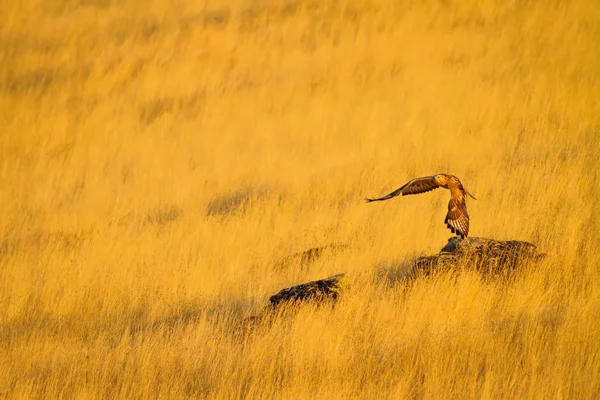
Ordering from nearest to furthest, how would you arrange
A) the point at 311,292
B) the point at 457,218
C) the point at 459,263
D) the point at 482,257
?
the point at 457,218 < the point at 311,292 < the point at 459,263 < the point at 482,257

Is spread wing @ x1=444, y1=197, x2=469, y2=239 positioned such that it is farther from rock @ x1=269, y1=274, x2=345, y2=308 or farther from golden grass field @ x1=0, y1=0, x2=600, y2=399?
rock @ x1=269, y1=274, x2=345, y2=308

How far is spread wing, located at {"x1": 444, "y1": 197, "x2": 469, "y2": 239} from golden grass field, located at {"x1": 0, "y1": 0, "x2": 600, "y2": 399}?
1.02 meters

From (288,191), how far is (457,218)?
6597 mm

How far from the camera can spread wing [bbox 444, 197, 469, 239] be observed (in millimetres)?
6343

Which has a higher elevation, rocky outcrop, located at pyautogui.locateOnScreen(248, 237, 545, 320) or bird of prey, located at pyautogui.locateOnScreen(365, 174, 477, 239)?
bird of prey, located at pyautogui.locateOnScreen(365, 174, 477, 239)

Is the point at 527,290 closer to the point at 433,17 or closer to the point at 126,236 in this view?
the point at 126,236

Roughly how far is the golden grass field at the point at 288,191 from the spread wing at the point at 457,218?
3.35ft

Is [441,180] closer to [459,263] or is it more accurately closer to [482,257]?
[459,263]

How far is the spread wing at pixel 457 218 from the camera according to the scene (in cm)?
634

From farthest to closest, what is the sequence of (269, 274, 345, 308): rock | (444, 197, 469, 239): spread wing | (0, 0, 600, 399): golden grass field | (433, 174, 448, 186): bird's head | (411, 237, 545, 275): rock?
(411, 237, 545, 275): rock → (269, 274, 345, 308): rock → (0, 0, 600, 399): golden grass field → (433, 174, 448, 186): bird's head → (444, 197, 469, 239): spread wing

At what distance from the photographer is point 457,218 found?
640 cm

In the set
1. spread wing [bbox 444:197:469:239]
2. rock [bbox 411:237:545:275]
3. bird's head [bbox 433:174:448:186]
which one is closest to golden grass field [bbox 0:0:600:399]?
rock [bbox 411:237:545:275]

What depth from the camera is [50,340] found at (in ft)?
27.4

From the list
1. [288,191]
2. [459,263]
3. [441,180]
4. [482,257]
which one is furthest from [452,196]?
[288,191]
